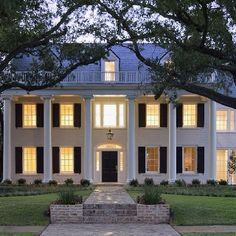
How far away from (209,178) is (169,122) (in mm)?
4473

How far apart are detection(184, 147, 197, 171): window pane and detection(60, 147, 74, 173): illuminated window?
293 inches

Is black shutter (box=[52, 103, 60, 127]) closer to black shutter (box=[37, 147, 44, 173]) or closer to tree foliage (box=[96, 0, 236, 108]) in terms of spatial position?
black shutter (box=[37, 147, 44, 173])

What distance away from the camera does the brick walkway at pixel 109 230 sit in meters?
14.8

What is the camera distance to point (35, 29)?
18422 mm

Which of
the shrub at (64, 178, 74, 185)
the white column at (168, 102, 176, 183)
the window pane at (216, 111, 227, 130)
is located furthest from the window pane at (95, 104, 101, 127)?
the window pane at (216, 111, 227, 130)

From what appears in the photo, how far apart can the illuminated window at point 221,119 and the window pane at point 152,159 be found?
17.5ft

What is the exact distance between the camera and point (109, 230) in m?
15.5

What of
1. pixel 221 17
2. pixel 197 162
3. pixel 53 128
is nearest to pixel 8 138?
pixel 53 128

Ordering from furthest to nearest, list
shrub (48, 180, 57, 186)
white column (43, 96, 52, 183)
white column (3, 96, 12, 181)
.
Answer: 1. white column (3, 96, 12, 181)
2. white column (43, 96, 52, 183)
3. shrub (48, 180, 57, 186)

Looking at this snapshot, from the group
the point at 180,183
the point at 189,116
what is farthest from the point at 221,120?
the point at 180,183

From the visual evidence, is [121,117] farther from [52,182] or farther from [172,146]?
[52,182]

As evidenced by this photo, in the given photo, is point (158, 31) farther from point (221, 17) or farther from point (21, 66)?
point (21, 66)

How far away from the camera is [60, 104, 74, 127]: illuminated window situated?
35.9 metres

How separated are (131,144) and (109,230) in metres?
18.7
